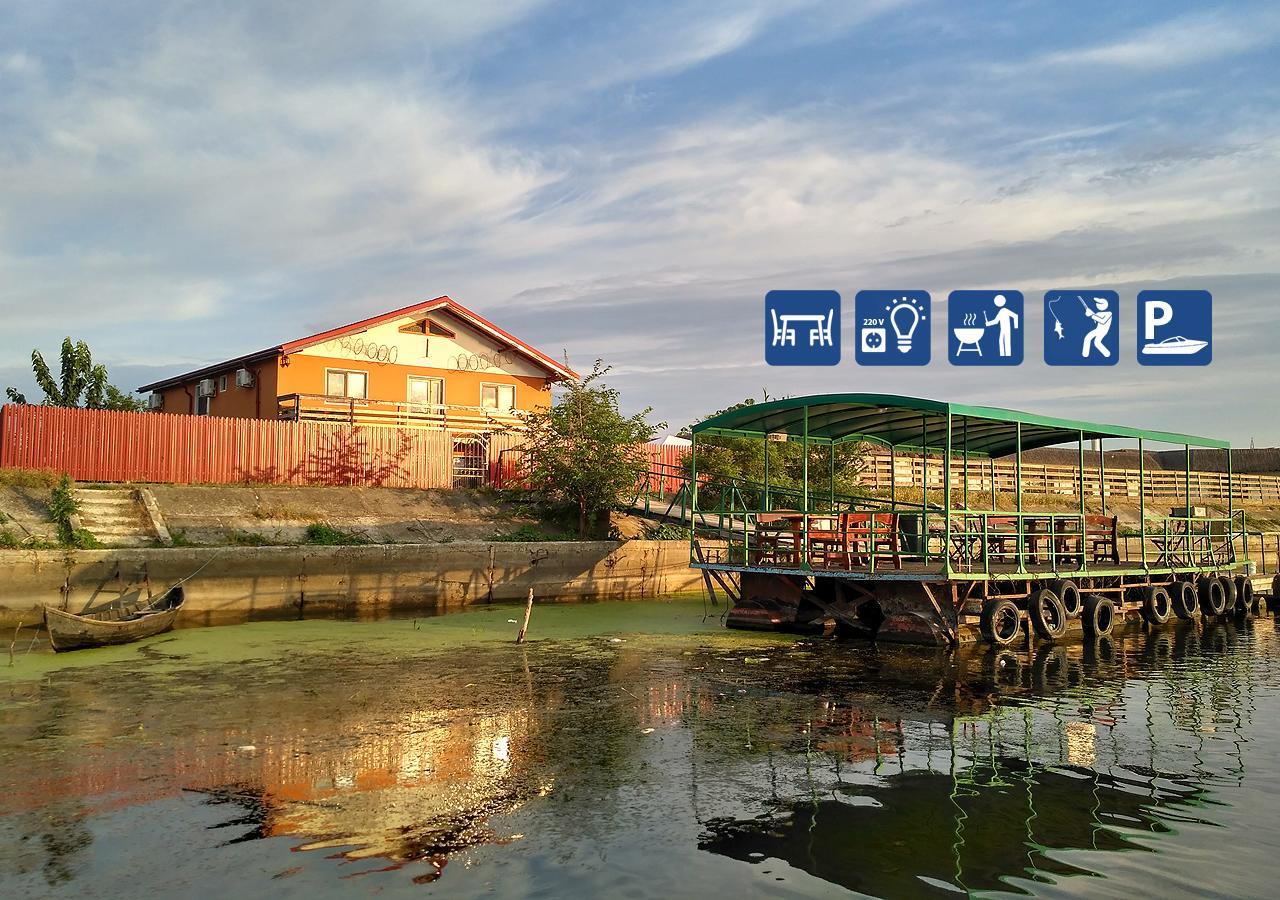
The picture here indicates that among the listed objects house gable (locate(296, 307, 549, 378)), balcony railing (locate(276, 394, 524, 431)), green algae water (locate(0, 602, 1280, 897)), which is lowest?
green algae water (locate(0, 602, 1280, 897))

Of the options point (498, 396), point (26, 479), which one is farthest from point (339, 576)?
point (498, 396)

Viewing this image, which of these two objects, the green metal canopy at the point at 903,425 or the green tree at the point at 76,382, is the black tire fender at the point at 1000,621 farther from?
the green tree at the point at 76,382

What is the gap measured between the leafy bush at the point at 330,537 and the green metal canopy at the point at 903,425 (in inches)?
395

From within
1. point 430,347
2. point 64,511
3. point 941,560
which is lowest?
point 941,560

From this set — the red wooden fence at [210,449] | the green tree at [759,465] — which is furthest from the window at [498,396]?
the green tree at [759,465]

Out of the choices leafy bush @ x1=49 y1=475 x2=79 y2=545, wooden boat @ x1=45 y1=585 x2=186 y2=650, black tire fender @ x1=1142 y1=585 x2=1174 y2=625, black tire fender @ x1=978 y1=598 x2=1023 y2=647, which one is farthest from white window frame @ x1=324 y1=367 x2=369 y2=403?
black tire fender @ x1=1142 y1=585 x2=1174 y2=625

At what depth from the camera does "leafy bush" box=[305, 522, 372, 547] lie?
82.3ft

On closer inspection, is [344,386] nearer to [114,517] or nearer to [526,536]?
[526,536]

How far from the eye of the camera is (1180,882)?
7.10 m

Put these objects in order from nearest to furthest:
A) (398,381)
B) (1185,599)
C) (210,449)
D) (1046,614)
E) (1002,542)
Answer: (1046,614) < (1002,542) < (1185,599) < (210,449) < (398,381)

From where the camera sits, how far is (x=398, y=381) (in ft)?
119

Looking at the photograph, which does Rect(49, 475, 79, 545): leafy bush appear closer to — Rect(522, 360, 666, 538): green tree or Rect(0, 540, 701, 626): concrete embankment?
Rect(0, 540, 701, 626): concrete embankment

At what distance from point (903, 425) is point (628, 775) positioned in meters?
14.9

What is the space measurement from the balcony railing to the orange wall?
0.51 metres
